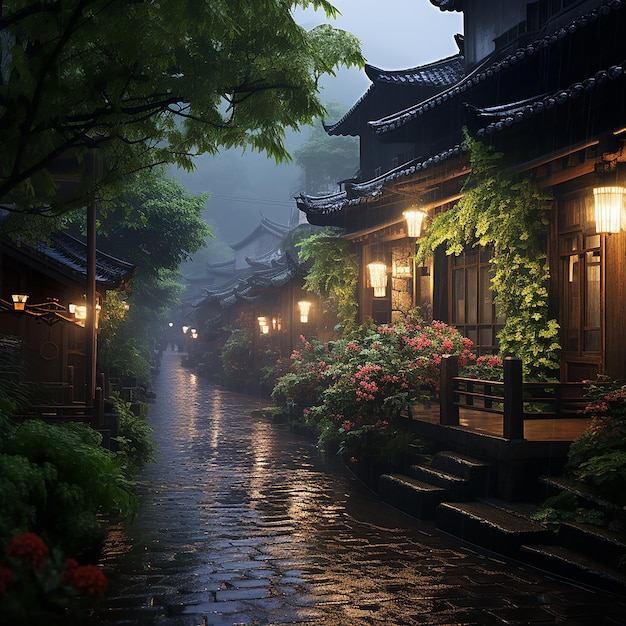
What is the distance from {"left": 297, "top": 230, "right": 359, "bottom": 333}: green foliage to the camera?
22891 mm

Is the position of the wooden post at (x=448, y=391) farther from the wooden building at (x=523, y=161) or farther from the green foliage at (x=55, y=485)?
the green foliage at (x=55, y=485)

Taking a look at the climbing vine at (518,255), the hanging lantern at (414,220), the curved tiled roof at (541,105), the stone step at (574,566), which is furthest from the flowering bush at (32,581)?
the hanging lantern at (414,220)

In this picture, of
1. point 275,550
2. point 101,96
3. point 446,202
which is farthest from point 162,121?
point 446,202

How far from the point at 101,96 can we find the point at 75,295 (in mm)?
13536

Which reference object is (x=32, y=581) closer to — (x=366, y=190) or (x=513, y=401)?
(x=513, y=401)

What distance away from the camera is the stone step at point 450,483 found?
10.3 metres

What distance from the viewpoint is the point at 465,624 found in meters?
6.24

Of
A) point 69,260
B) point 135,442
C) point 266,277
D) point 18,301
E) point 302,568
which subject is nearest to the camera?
point 302,568

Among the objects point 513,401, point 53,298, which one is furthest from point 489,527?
point 53,298

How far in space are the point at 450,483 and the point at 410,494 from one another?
61 cm

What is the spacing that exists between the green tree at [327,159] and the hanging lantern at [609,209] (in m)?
54.3

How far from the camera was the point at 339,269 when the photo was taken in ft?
75.9

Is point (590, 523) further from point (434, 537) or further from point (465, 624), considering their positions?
point (465, 624)

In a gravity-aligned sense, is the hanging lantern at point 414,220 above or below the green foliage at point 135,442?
above
